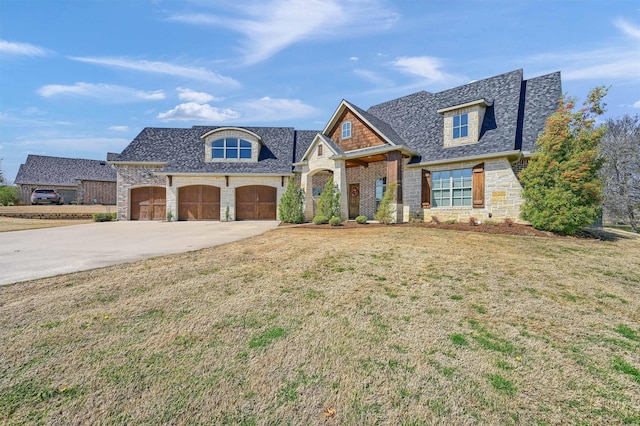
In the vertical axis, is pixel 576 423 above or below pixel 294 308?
below

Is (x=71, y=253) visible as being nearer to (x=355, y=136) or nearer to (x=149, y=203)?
(x=355, y=136)

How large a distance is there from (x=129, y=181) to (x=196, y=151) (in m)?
4.93

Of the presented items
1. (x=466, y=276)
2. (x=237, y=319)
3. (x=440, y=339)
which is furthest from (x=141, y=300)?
(x=466, y=276)

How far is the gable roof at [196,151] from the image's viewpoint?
1994cm

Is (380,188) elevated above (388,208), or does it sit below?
above

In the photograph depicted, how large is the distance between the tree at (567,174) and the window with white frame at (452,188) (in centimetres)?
245

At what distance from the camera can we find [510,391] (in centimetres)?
284

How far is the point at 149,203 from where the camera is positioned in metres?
21.0

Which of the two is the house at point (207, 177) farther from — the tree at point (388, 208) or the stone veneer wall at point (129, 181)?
the tree at point (388, 208)

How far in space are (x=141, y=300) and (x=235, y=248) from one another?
3926 mm

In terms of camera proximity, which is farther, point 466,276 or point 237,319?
point 466,276

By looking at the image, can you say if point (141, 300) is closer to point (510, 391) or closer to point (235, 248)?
point (235, 248)

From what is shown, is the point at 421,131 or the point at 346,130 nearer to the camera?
the point at 421,131

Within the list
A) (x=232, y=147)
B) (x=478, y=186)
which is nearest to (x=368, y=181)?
(x=478, y=186)
